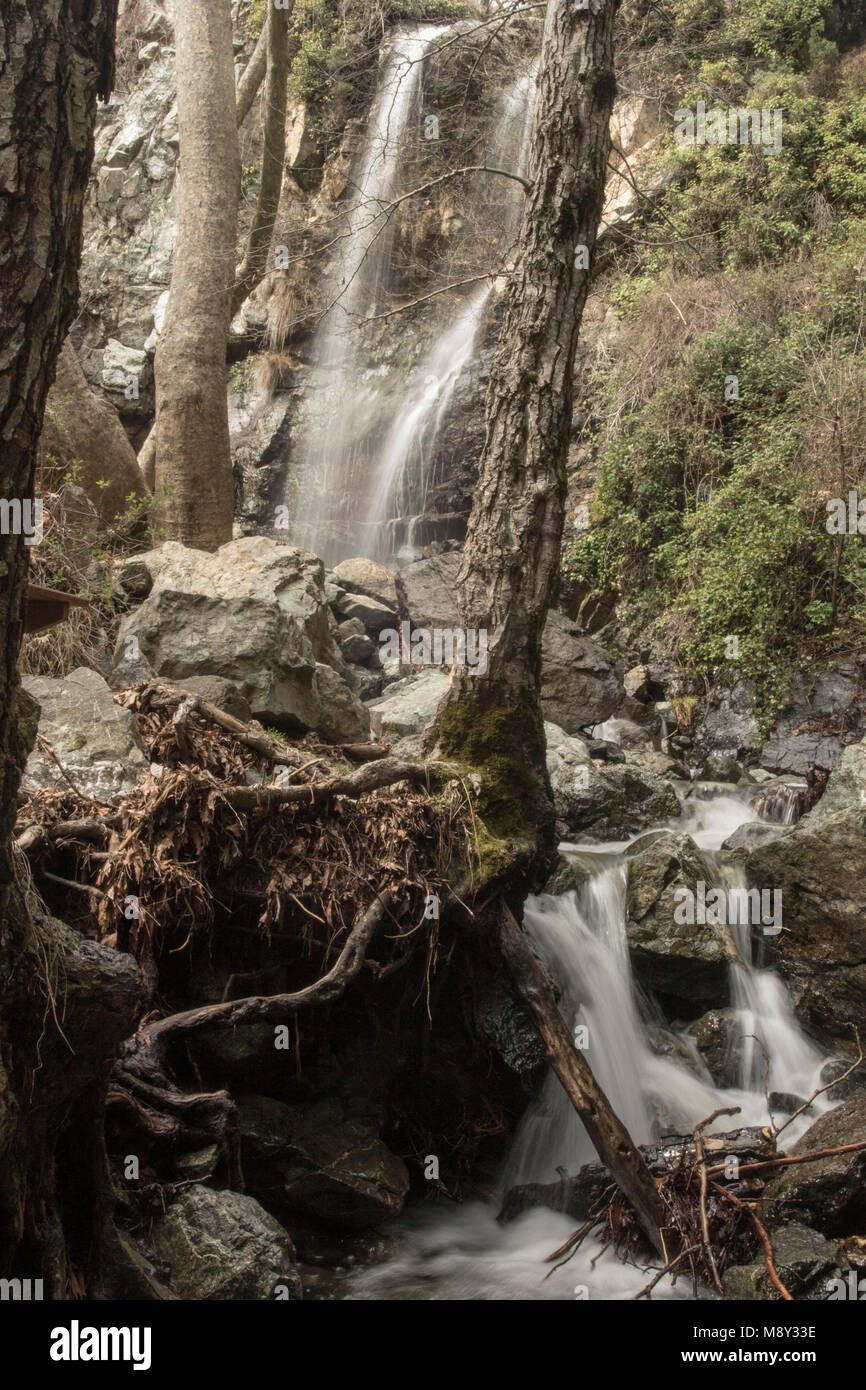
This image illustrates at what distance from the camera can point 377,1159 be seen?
450 centimetres

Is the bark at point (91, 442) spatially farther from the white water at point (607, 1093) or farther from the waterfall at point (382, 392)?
the white water at point (607, 1093)

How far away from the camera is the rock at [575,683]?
978 cm

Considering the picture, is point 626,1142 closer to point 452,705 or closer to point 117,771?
point 452,705

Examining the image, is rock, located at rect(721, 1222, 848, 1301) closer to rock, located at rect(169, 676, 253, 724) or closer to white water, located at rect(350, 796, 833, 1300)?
white water, located at rect(350, 796, 833, 1300)

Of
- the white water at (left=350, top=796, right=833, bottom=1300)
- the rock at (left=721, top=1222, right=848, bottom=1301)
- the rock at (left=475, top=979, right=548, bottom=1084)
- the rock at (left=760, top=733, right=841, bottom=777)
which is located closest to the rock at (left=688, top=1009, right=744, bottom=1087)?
the white water at (left=350, top=796, right=833, bottom=1300)

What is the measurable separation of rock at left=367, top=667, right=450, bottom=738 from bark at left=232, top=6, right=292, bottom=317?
4617mm

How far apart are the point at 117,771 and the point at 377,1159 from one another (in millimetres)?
2169

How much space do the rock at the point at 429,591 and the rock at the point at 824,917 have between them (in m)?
4.82

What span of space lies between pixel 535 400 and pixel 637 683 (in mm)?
5972

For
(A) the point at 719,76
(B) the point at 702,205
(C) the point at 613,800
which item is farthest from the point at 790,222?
(C) the point at 613,800

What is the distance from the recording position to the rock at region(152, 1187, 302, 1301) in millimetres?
3324

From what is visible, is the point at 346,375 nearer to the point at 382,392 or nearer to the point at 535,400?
the point at 382,392

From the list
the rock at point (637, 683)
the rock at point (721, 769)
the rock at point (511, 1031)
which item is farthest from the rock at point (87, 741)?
the rock at point (637, 683)

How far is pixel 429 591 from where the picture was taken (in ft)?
35.9
